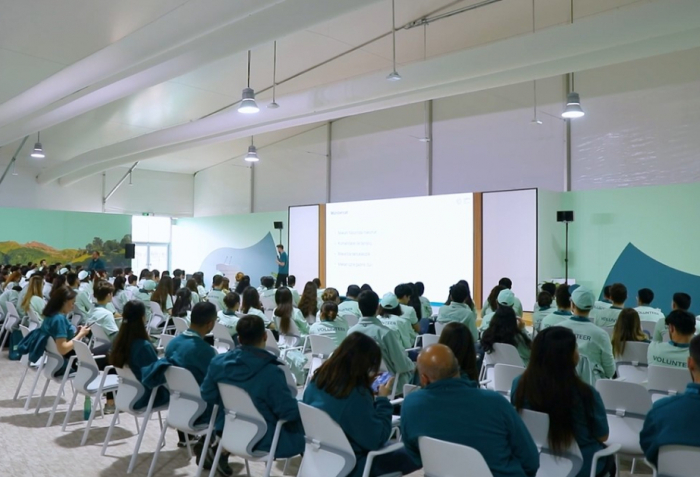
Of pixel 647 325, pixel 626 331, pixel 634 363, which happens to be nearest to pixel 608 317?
pixel 647 325

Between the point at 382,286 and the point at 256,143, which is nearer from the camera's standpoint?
the point at 382,286

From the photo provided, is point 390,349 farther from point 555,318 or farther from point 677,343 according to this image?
point 677,343

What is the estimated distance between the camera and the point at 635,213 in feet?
32.6

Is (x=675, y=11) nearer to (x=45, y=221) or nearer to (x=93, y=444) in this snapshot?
(x=93, y=444)

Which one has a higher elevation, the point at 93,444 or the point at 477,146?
the point at 477,146

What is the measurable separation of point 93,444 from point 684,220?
359 inches

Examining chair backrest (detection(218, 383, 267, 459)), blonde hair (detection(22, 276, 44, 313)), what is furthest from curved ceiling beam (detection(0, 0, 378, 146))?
chair backrest (detection(218, 383, 267, 459))

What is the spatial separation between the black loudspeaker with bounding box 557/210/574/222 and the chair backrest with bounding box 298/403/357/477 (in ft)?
27.8

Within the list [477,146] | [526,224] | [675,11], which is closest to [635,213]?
[526,224]

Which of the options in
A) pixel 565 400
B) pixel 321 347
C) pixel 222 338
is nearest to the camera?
pixel 565 400

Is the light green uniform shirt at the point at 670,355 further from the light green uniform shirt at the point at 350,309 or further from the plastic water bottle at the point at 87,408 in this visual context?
the plastic water bottle at the point at 87,408

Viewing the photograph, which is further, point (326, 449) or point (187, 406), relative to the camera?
point (187, 406)

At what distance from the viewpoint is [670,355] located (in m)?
3.82

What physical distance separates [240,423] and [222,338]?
2.73m
